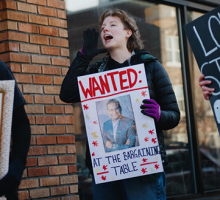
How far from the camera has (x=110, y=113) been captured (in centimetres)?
244

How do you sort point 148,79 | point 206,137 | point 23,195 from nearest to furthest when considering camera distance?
point 148,79
point 23,195
point 206,137

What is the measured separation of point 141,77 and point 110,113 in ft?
0.97

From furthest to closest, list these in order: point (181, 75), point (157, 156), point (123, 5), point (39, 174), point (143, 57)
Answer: point (181, 75) → point (123, 5) → point (39, 174) → point (143, 57) → point (157, 156)

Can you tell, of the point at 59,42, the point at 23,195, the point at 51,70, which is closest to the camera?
the point at 23,195

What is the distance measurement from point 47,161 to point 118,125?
1.39 meters

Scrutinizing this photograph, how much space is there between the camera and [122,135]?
95.0 inches

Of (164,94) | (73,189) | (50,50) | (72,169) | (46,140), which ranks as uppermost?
(50,50)

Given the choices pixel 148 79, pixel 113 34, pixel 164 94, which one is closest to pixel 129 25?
pixel 113 34

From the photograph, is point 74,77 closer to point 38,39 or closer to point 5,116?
point 5,116

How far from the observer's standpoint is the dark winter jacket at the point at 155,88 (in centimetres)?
250

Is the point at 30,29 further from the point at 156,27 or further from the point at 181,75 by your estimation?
the point at 181,75

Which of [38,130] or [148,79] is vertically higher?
[148,79]

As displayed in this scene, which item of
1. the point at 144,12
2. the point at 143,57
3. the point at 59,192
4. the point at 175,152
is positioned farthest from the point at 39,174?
the point at 144,12

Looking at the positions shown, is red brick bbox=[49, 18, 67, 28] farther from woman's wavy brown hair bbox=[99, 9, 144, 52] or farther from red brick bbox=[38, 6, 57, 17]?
woman's wavy brown hair bbox=[99, 9, 144, 52]
